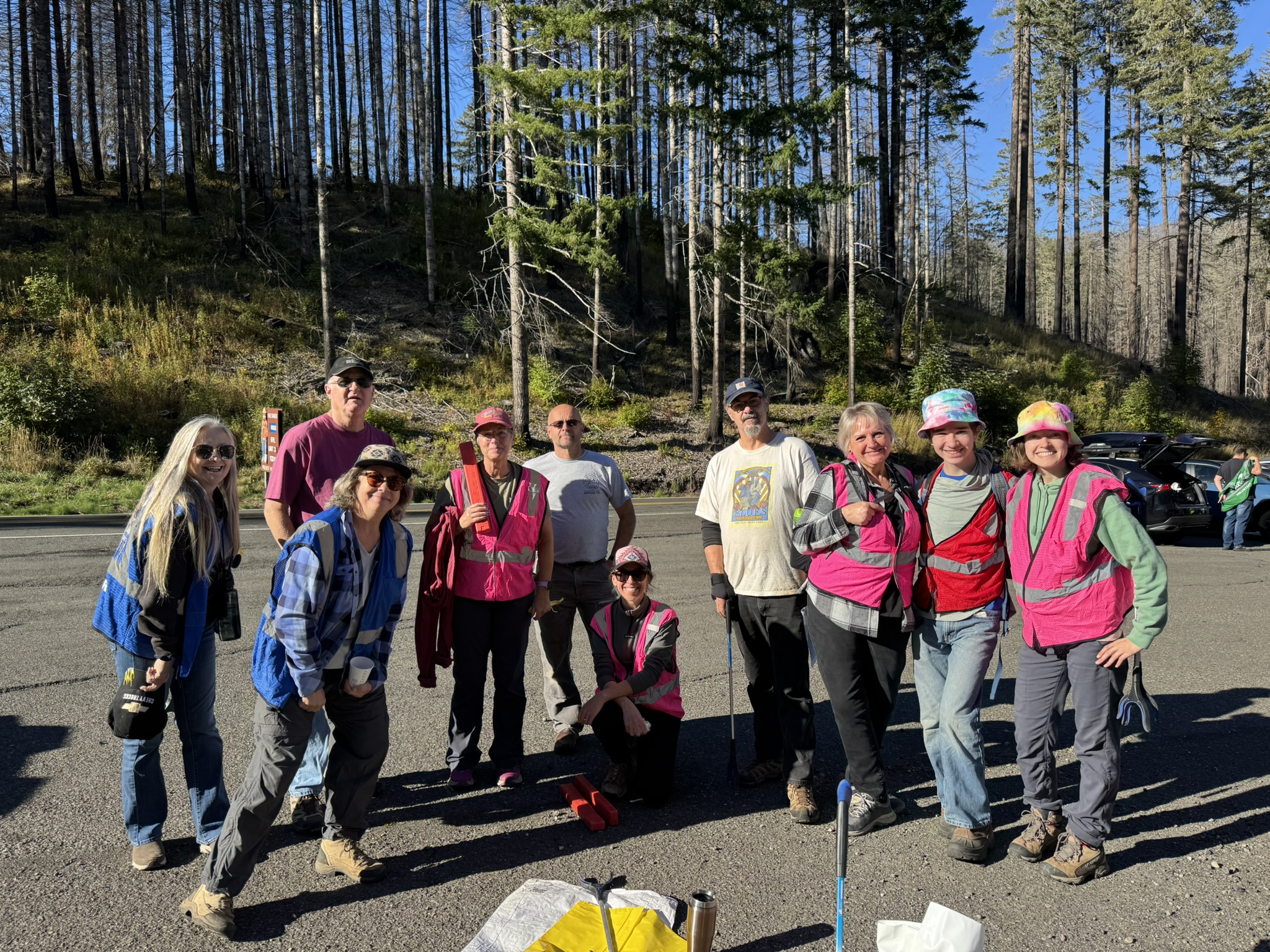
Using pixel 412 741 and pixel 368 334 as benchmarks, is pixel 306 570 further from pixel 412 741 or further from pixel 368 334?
pixel 368 334

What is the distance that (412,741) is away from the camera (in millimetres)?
5418

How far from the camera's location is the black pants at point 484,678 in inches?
187

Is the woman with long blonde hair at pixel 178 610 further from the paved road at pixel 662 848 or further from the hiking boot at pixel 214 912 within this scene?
the hiking boot at pixel 214 912

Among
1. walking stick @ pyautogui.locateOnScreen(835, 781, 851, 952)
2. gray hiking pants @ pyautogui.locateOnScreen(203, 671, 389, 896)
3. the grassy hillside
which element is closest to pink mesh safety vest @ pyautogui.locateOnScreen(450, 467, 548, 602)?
gray hiking pants @ pyautogui.locateOnScreen(203, 671, 389, 896)

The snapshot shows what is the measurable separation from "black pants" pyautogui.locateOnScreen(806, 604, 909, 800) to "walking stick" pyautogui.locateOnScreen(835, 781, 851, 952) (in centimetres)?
131

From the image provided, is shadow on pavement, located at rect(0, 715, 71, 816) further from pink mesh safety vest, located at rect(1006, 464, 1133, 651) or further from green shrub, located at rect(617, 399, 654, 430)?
green shrub, located at rect(617, 399, 654, 430)

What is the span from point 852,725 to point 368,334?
78.9 feet

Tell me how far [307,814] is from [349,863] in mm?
632

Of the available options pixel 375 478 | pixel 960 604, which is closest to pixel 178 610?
pixel 375 478

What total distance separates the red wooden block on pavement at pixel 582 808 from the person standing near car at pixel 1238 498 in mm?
14076

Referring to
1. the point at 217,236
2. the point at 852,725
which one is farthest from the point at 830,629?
the point at 217,236

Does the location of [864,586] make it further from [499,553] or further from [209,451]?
[209,451]

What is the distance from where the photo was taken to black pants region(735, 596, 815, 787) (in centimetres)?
450

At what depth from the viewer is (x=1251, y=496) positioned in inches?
570
